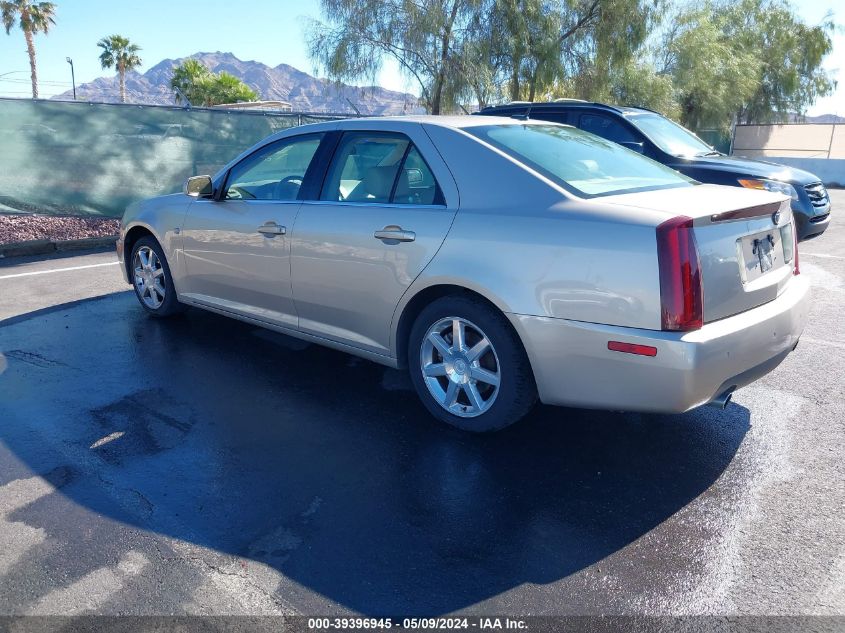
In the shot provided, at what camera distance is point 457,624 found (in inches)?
96.3

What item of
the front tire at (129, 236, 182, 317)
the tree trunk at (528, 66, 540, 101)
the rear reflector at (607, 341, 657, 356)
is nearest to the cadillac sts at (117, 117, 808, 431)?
the rear reflector at (607, 341, 657, 356)

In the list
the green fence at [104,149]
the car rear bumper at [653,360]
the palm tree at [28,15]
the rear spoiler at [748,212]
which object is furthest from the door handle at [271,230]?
the palm tree at [28,15]

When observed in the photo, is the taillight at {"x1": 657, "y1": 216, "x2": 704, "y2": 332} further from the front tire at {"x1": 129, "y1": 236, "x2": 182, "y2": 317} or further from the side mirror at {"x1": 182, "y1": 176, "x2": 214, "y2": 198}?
the front tire at {"x1": 129, "y1": 236, "x2": 182, "y2": 317}

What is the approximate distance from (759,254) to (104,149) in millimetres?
10311

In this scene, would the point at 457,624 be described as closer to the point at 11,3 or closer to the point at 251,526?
the point at 251,526

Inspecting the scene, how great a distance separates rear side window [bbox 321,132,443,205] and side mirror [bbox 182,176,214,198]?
1.30 m

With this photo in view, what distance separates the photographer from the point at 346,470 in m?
3.53

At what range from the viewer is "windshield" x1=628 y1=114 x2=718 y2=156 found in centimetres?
890

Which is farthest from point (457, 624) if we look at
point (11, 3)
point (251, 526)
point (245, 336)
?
point (11, 3)

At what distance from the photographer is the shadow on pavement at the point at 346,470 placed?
9.23ft

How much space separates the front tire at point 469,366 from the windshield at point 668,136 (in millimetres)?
5966

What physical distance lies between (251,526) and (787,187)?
7.51m

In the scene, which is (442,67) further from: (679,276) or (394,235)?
(679,276)

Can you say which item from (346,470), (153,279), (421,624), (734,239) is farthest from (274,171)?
(421,624)
